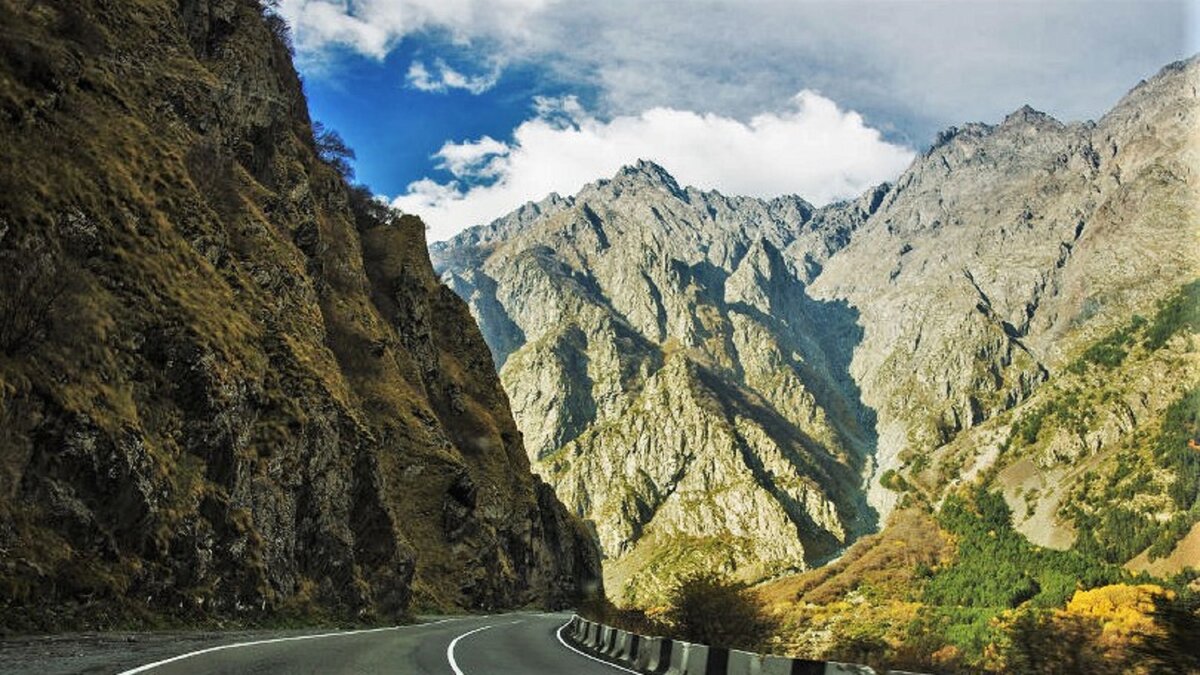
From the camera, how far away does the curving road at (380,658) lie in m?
14.6

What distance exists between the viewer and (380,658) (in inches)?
717

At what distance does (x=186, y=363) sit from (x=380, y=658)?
17.3 metres

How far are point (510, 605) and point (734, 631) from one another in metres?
52.7

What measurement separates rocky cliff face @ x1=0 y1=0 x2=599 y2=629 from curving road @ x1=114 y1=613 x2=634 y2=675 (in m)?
5.69

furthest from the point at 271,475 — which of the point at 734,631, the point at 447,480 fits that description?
the point at 447,480

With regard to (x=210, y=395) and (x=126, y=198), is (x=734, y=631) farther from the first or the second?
(x=126, y=198)

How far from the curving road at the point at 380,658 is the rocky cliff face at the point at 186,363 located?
18.7 feet

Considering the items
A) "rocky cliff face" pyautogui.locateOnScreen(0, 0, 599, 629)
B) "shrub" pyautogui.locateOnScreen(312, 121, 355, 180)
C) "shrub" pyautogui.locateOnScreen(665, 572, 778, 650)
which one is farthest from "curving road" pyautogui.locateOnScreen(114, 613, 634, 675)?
"shrub" pyautogui.locateOnScreen(312, 121, 355, 180)

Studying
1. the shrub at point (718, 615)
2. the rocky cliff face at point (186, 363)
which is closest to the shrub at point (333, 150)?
the rocky cliff face at point (186, 363)

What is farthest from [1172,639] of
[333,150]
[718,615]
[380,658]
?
[333,150]

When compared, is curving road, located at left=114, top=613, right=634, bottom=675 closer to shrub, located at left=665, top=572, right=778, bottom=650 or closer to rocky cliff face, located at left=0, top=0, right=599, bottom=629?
rocky cliff face, located at left=0, top=0, right=599, bottom=629

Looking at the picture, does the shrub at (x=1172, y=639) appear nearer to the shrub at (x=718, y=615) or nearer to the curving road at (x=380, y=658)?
the curving road at (x=380, y=658)

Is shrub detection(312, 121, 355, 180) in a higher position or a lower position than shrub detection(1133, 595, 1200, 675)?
higher

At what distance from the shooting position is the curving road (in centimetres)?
1463
